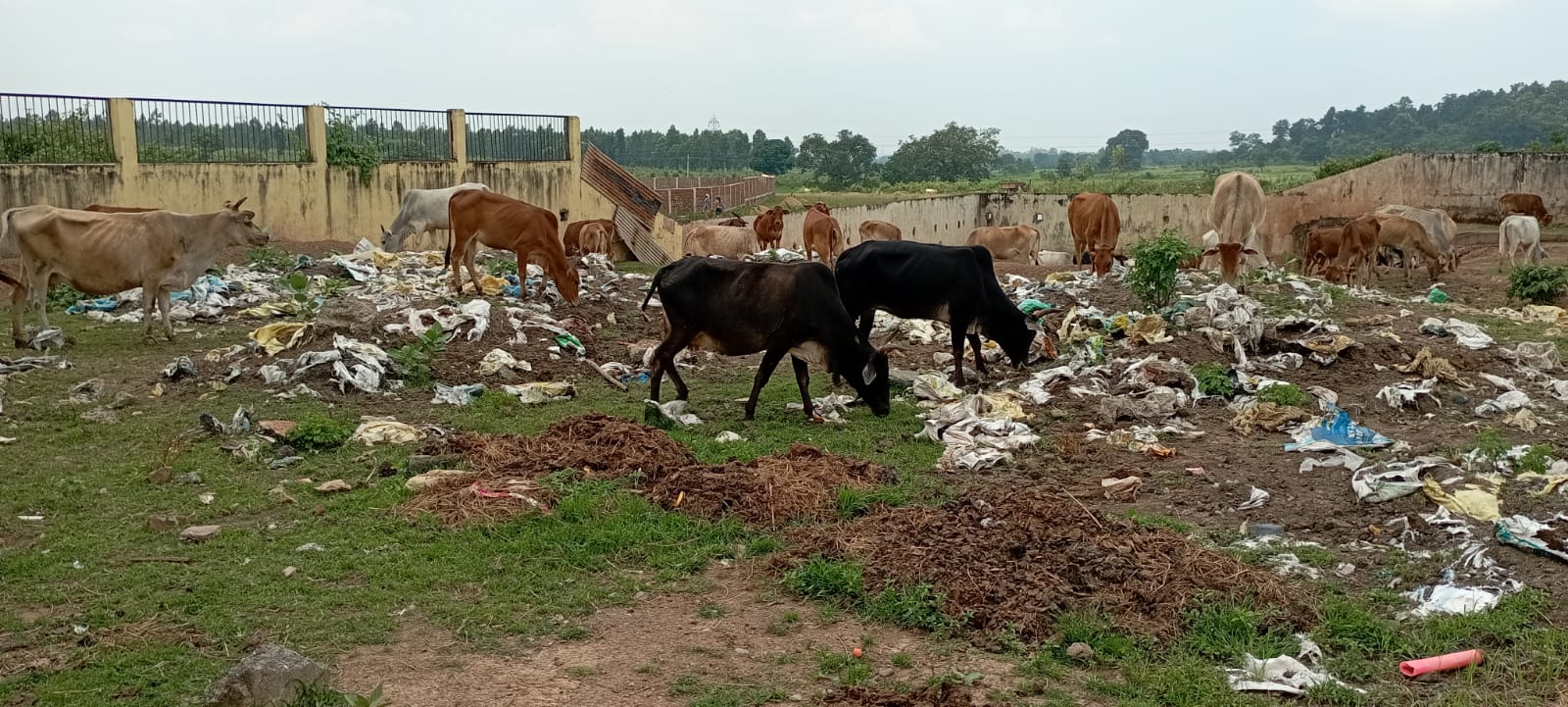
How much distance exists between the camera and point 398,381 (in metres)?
11.1

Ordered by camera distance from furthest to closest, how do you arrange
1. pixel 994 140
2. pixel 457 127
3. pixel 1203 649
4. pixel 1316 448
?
1. pixel 994 140
2. pixel 457 127
3. pixel 1316 448
4. pixel 1203 649

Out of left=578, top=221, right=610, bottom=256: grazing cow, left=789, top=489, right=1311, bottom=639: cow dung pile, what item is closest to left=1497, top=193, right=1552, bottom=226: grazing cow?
left=578, top=221, right=610, bottom=256: grazing cow

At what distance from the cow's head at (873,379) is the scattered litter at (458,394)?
131 inches

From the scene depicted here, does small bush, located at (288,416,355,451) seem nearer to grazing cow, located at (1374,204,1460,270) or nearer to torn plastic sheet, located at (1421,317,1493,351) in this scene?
torn plastic sheet, located at (1421,317,1493,351)

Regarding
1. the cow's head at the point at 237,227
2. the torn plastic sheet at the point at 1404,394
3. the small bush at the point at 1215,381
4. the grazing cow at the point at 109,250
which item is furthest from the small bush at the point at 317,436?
the torn plastic sheet at the point at 1404,394

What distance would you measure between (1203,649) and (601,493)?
3782 mm

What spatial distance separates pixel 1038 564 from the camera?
20.5 ft

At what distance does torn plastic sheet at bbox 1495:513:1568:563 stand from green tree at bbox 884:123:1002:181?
63815mm

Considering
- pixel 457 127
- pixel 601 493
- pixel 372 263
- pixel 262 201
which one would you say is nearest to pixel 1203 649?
pixel 601 493

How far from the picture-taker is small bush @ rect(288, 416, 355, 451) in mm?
8898

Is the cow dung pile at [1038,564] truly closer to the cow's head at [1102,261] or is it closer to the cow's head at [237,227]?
the cow's head at [237,227]

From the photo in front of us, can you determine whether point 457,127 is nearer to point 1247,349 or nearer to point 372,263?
point 372,263

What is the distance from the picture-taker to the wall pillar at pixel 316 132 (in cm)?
2528

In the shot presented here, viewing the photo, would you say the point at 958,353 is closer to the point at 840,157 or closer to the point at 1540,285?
the point at 1540,285
